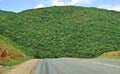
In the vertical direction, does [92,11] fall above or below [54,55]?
above

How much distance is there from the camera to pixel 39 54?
353 ft

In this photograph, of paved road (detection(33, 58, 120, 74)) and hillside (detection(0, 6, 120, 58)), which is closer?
paved road (detection(33, 58, 120, 74))

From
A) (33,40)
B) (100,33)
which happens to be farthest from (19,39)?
(100,33)

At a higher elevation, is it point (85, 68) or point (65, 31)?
point (85, 68)

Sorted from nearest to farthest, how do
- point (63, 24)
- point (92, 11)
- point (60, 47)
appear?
1. point (60, 47)
2. point (63, 24)
3. point (92, 11)

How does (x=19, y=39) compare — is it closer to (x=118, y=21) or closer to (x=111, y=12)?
(x=118, y=21)

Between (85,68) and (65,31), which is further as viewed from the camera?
(65,31)

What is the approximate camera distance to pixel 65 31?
453ft

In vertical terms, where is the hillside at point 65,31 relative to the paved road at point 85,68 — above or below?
below

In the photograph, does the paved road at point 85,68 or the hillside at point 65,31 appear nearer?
the paved road at point 85,68

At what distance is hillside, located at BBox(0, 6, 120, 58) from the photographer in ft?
368

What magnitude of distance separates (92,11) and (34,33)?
45.6 meters

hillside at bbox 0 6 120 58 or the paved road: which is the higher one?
the paved road

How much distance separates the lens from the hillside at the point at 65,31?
11219cm
